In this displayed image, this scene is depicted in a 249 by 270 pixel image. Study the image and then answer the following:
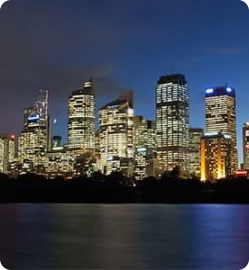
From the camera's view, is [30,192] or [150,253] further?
[30,192]

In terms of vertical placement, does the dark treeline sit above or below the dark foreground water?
above

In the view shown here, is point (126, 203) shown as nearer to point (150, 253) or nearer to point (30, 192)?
point (30, 192)

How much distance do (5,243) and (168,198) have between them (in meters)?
59.1

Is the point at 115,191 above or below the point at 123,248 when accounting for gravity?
above

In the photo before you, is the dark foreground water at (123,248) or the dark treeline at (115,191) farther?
the dark treeline at (115,191)

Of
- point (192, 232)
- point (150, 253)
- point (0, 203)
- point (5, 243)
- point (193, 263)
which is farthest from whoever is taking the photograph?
point (0, 203)

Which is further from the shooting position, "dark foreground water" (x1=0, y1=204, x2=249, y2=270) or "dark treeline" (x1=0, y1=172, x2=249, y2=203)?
"dark treeline" (x1=0, y1=172, x2=249, y2=203)

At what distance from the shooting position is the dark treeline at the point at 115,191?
79.8 metres

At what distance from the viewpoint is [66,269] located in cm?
1683

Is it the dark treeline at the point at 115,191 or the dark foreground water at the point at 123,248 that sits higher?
the dark treeline at the point at 115,191

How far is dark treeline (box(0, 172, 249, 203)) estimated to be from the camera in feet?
262

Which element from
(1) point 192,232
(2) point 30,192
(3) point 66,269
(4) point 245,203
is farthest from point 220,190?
(3) point 66,269

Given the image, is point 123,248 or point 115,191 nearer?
point 123,248

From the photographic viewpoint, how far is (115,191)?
82.0 metres
